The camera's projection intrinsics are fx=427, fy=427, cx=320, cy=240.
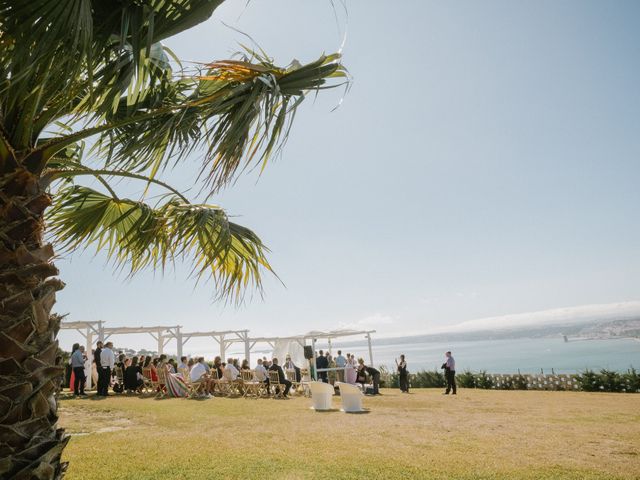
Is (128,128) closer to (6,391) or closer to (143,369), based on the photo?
(6,391)

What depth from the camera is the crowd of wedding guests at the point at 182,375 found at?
44.3 ft

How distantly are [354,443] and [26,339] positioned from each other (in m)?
4.83

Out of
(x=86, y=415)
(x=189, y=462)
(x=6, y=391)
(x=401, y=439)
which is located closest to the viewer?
(x=6, y=391)

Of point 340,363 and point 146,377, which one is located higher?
point 146,377

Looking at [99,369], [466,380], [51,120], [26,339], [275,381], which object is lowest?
[466,380]

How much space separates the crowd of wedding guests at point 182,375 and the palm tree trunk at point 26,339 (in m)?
11.2

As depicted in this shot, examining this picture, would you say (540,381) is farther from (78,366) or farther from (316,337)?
(78,366)

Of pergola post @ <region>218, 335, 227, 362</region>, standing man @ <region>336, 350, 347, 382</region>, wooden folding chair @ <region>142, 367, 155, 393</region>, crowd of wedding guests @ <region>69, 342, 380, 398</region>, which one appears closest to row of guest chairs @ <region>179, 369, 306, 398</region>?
crowd of wedding guests @ <region>69, 342, 380, 398</region>

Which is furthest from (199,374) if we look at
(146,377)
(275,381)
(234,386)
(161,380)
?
(146,377)

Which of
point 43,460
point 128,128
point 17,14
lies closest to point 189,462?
point 43,460

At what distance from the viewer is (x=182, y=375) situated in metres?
15.1

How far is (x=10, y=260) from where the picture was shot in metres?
2.65

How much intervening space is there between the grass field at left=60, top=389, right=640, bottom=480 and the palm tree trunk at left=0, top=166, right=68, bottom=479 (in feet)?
7.37

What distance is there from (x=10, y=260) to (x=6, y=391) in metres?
0.78
